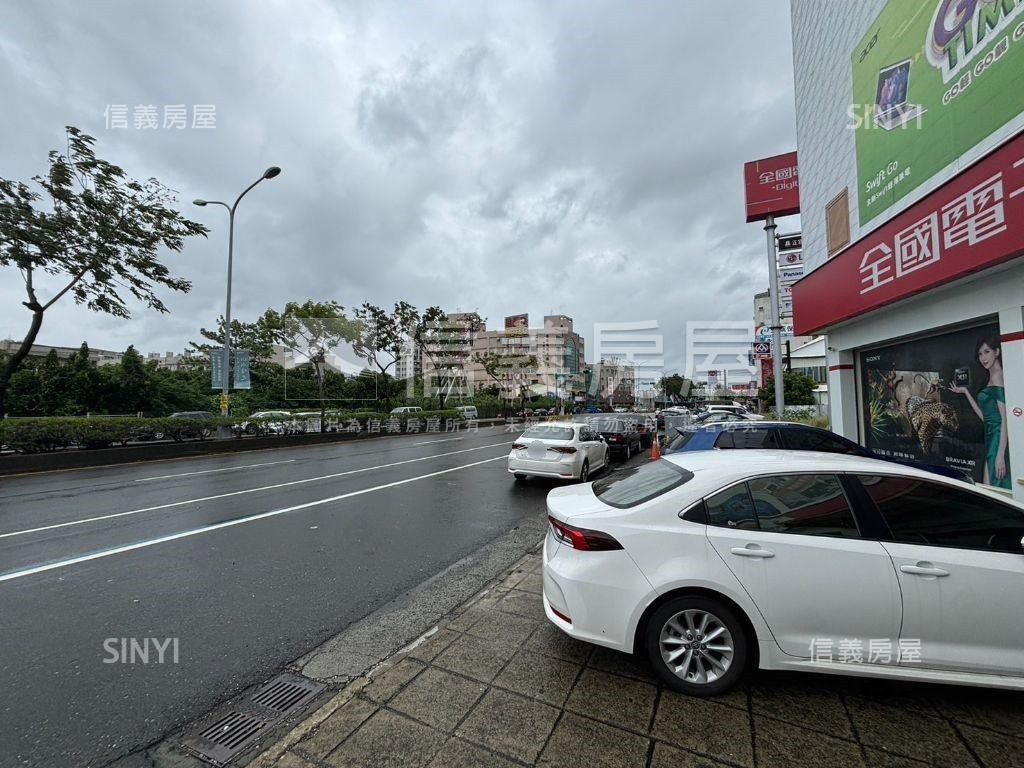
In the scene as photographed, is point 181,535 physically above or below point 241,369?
below

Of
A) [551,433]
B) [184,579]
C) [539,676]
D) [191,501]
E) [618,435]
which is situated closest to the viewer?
[539,676]

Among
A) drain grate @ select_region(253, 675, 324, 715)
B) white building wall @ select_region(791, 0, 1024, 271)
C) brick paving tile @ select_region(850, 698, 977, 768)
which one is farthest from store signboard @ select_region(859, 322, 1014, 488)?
drain grate @ select_region(253, 675, 324, 715)

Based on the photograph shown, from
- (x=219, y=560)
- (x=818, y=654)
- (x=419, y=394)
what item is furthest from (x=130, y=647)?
(x=419, y=394)

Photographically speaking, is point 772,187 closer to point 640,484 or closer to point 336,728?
point 640,484

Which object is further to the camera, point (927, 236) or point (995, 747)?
point (927, 236)

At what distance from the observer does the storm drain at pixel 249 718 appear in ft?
7.57

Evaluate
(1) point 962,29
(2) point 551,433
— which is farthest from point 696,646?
(1) point 962,29

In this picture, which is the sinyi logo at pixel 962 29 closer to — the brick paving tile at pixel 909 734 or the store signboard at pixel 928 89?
the store signboard at pixel 928 89

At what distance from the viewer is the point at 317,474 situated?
11.7m

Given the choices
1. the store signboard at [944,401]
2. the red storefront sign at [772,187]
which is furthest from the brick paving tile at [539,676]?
the red storefront sign at [772,187]

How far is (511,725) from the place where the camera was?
7.77 feet

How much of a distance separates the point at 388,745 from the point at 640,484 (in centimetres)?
229

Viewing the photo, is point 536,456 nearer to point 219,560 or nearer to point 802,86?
point 219,560

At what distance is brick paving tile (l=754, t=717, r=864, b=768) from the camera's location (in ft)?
6.91
